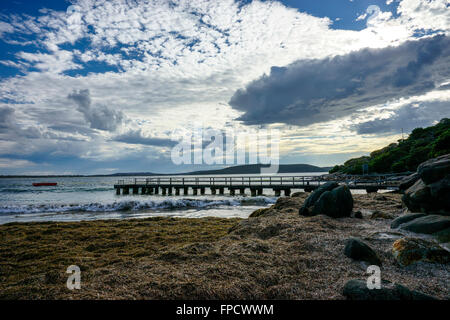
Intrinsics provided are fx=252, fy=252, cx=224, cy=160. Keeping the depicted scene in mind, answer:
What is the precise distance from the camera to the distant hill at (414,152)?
3388 cm

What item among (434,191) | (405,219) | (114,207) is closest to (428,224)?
(405,219)

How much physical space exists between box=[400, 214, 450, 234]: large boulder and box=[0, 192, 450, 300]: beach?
1.20 ft

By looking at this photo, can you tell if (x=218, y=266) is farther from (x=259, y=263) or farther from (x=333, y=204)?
(x=333, y=204)

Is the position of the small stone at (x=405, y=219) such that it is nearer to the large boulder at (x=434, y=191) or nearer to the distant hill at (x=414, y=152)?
the large boulder at (x=434, y=191)

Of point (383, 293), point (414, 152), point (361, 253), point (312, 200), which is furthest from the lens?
point (414, 152)

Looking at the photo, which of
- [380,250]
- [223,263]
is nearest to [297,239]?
[380,250]


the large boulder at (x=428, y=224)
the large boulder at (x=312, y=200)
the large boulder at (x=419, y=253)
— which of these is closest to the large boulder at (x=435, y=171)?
the large boulder at (x=428, y=224)

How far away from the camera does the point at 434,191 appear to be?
7.42m

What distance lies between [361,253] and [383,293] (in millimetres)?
1804

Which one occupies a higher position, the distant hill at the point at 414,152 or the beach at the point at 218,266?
the distant hill at the point at 414,152

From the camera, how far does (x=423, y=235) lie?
6.72 m

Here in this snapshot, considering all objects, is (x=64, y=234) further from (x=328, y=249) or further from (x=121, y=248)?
(x=328, y=249)

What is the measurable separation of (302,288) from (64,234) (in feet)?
33.7

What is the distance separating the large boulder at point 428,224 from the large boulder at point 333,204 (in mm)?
2627
